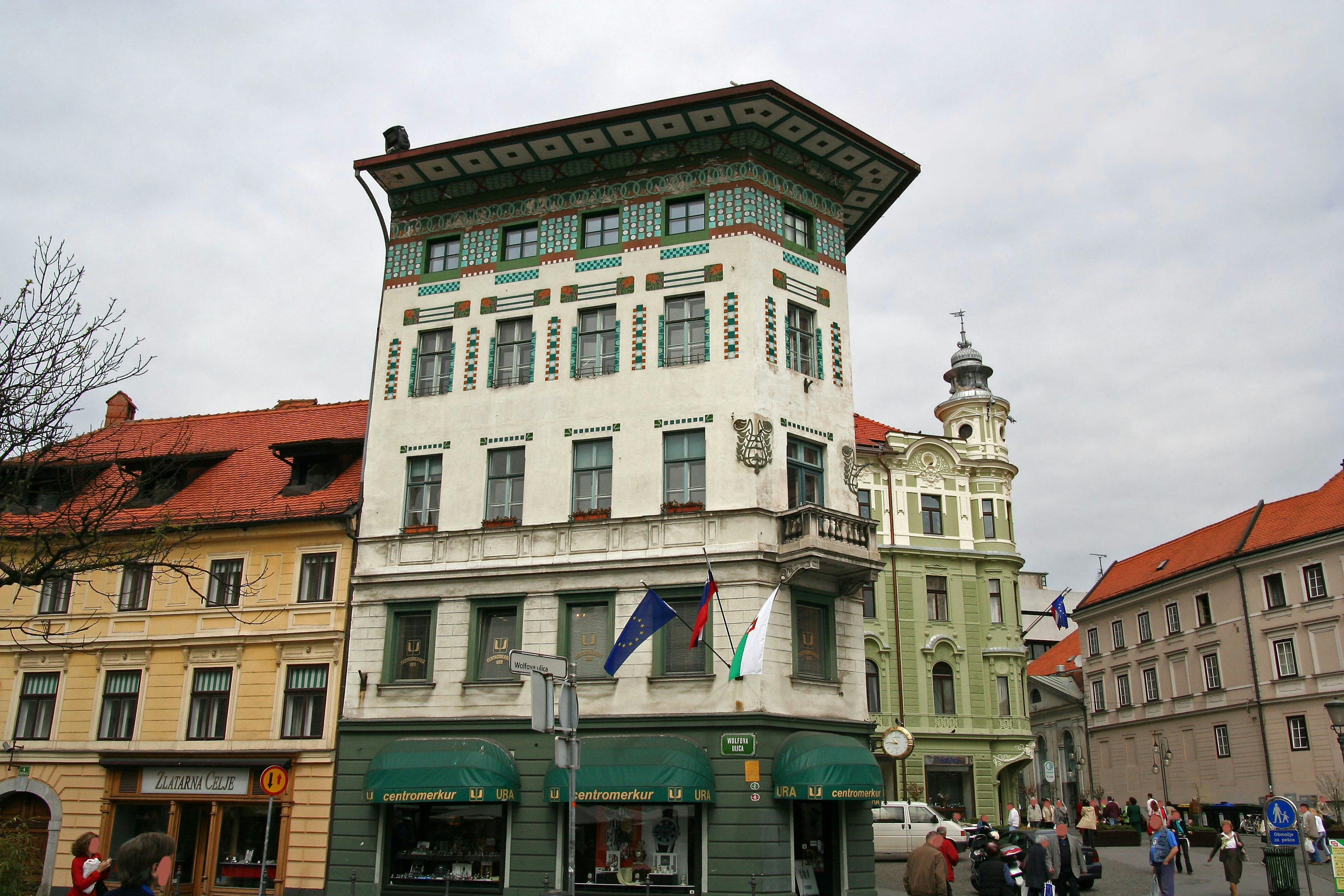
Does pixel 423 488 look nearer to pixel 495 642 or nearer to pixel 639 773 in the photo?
pixel 495 642

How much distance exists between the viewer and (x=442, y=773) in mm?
24828

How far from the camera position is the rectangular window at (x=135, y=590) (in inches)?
1208

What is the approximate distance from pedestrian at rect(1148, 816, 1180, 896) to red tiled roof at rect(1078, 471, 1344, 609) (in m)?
31.8

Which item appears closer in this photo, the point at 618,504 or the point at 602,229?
the point at 618,504

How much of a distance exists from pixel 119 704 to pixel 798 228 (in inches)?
895

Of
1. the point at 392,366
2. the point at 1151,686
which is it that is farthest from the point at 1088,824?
the point at 1151,686

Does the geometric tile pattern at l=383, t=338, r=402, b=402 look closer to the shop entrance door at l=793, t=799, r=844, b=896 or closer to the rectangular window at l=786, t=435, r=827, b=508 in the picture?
the rectangular window at l=786, t=435, r=827, b=508

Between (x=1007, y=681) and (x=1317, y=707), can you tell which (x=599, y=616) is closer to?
(x=1007, y=681)

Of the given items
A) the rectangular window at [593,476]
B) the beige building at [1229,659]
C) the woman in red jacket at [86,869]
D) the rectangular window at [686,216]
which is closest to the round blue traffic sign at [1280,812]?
the rectangular window at [593,476]

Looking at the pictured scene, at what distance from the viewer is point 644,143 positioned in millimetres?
28953

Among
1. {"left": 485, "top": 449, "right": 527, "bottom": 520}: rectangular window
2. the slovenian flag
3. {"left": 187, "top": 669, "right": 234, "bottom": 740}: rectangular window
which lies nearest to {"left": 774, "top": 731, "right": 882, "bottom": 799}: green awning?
the slovenian flag

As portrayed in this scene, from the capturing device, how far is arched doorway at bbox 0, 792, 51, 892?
27.0m

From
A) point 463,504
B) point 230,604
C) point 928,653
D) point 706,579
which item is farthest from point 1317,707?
point 230,604

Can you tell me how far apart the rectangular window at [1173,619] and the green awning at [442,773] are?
45658mm
